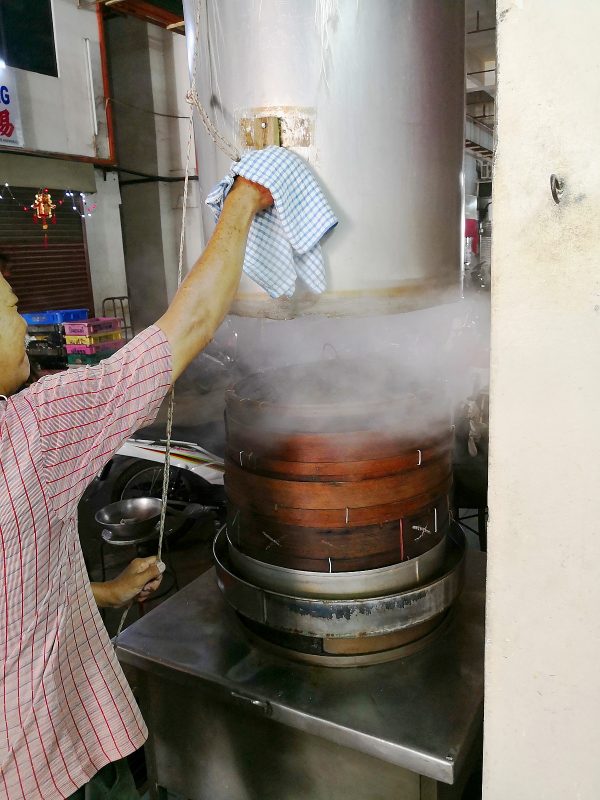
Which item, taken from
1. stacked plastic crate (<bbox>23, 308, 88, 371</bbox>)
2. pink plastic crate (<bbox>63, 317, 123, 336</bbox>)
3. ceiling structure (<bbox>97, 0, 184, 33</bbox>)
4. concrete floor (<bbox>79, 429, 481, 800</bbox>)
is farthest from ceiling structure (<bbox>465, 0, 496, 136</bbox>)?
stacked plastic crate (<bbox>23, 308, 88, 371</bbox>)

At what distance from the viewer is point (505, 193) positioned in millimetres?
1087

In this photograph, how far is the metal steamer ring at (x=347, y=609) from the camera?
1864mm

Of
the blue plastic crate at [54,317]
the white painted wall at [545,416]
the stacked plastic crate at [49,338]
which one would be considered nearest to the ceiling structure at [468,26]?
the blue plastic crate at [54,317]

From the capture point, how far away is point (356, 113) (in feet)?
5.22

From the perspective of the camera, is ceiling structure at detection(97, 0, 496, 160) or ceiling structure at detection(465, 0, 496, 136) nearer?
ceiling structure at detection(465, 0, 496, 136)

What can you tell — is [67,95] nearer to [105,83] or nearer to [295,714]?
[105,83]

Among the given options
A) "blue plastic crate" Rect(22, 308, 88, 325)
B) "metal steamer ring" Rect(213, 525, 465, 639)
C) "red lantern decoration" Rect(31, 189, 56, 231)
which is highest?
"red lantern decoration" Rect(31, 189, 56, 231)

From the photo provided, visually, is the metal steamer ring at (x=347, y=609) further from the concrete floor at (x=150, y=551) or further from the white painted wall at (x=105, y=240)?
the white painted wall at (x=105, y=240)

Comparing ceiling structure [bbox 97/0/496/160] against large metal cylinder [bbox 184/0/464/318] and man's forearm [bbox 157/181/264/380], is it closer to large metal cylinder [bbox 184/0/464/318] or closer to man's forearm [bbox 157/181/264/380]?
large metal cylinder [bbox 184/0/464/318]

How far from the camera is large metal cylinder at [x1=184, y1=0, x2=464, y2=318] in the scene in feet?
5.12

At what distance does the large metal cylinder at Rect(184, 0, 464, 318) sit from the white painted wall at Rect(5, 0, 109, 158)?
958cm

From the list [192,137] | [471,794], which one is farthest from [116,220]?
[471,794]

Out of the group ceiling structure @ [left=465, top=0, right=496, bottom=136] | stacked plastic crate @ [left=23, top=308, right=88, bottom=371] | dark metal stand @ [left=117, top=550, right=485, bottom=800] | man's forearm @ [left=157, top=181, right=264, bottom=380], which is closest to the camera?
man's forearm @ [left=157, top=181, right=264, bottom=380]

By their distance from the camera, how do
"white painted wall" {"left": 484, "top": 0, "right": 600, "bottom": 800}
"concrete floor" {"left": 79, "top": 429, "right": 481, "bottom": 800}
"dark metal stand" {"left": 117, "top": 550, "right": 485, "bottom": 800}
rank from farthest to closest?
"concrete floor" {"left": 79, "top": 429, "right": 481, "bottom": 800}
"dark metal stand" {"left": 117, "top": 550, "right": 485, "bottom": 800}
"white painted wall" {"left": 484, "top": 0, "right": 600, "bottom": 800}
